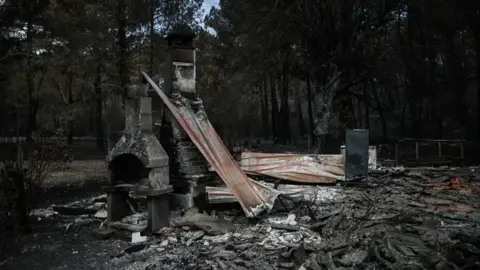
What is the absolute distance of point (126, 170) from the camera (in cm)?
905

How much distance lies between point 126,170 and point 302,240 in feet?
13.1

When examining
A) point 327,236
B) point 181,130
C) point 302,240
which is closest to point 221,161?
point 181,130

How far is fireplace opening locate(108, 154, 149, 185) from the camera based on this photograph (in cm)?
848

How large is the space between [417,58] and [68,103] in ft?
81.5

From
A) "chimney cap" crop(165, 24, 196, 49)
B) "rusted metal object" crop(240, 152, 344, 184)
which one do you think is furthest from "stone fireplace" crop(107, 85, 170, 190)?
"rusted metal object" crop(240, 152, 344, 184)

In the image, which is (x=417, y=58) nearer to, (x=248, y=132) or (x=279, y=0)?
(x=279, y=0)

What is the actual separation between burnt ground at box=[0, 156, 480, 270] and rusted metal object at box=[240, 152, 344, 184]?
1.60 meters

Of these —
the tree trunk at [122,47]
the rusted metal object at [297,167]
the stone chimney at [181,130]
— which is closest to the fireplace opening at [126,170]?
the stone chimney at [181,130]

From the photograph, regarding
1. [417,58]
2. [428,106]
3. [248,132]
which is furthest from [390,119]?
[248,132]

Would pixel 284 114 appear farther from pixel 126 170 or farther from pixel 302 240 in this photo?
pixel 302 240

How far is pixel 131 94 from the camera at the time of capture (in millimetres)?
8109

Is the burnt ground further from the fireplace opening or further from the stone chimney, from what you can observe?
the fireplace opening

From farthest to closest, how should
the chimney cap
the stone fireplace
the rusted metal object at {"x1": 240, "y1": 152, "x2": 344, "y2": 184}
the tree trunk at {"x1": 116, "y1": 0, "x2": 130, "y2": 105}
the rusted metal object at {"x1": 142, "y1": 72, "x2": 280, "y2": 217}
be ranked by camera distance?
1. the tree trunk at {"x1": 116, "y1": 0, "x2": 130, "y2": 105}
2. the rusted metal object at {"x1": 240, "y1": 152, "x2": 344, "y2": 184}
3. the chimney cap
4. the rusted metal object at {"x1": 142, "y1": 72, "x2": 280, "y2": 217}
5. the stone fireplace

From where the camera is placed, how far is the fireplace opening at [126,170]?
8477 millimetres
